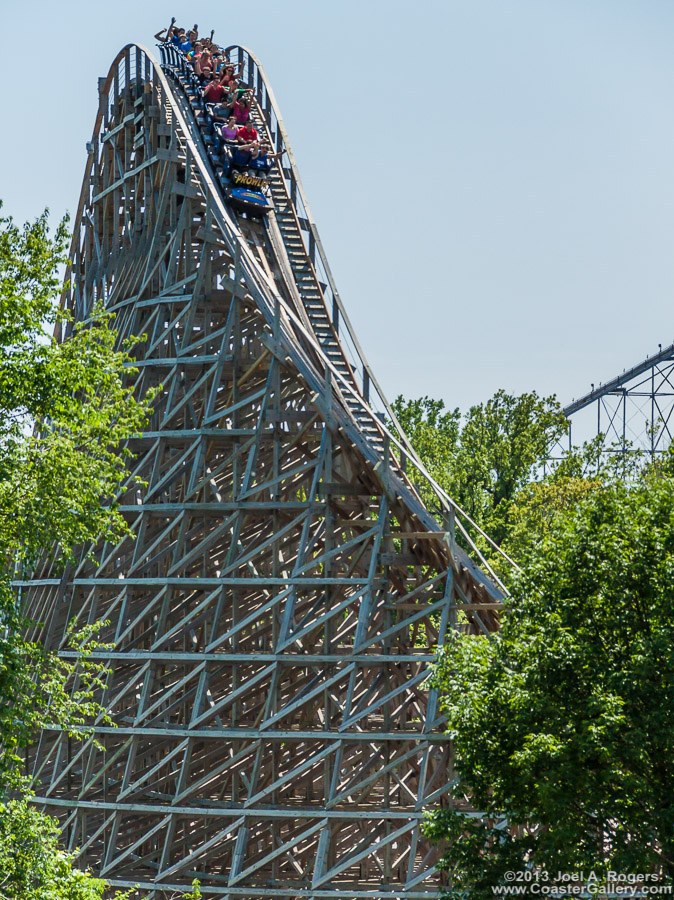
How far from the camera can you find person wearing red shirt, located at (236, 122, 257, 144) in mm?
27375

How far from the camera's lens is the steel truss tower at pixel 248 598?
62.3ft

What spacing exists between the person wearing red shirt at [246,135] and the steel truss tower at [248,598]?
2164 mm

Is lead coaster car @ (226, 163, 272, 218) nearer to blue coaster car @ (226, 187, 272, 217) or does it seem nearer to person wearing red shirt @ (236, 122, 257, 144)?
blue coaster car @ (226, 187, 272, 217)

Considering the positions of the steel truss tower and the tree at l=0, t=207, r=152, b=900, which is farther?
the steel truss tower

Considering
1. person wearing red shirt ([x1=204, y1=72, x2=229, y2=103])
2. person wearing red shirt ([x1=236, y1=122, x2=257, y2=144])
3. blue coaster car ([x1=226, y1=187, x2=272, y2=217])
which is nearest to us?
blue coaster car ([x1=226, y1=187, x2=272, y2=217])

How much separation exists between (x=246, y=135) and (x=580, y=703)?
Result: 17727 mm

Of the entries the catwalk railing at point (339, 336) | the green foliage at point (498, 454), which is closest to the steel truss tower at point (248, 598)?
the catwalk railing at point (339, 336)

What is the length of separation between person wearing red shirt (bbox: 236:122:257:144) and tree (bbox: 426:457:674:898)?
1501 centimetres
